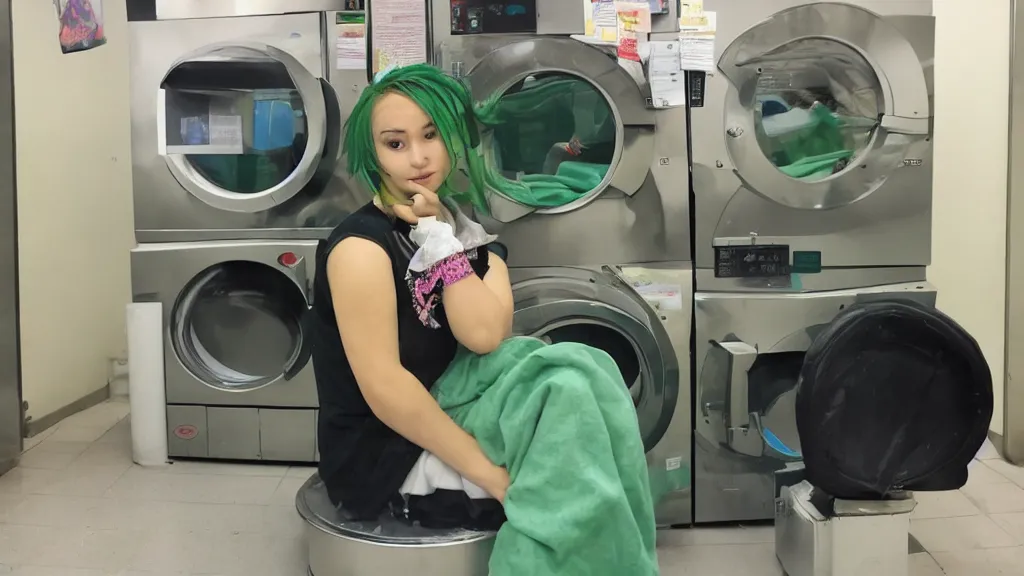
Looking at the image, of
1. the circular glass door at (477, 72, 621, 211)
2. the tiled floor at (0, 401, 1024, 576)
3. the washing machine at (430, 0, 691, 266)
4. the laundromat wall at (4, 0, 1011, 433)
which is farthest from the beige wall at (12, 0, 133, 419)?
the circular glass door at (477, 72, 621, 211)

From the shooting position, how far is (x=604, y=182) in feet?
5.85

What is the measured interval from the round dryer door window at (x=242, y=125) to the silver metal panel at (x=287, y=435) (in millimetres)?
573

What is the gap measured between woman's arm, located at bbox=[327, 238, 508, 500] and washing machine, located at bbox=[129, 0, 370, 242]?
804 millimetres

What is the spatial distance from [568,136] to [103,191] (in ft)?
5.61

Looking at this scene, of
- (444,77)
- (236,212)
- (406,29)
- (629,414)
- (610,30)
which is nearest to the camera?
(629,414)

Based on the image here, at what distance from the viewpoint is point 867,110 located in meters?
1.84

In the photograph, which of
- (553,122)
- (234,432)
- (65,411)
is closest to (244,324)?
(234,432)

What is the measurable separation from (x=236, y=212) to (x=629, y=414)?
1.31m

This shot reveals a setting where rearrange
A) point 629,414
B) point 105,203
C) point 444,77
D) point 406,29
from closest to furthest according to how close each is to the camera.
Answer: point 629,414, point 444,77, point 406,29, point 105,203

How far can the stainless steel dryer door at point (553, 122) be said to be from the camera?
69.2 inches

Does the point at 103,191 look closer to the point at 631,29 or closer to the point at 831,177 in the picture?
the point at 631,29

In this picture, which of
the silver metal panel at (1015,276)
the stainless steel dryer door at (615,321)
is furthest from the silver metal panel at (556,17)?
the silver metal panel at (1015,276)

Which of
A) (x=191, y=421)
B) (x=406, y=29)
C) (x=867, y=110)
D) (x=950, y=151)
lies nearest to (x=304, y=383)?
(x=191, y=421)

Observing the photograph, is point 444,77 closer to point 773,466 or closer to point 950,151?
point 773,466
